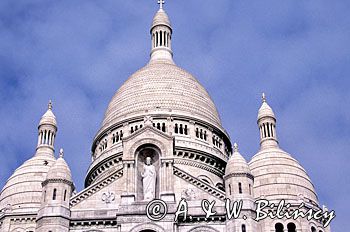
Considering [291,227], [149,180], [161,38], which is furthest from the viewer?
[161,38]

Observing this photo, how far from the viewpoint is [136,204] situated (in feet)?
133

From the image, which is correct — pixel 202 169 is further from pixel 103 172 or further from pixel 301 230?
pixel 301 230

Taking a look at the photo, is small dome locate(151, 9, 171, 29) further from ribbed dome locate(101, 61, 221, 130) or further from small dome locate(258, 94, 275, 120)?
small dome locate(258, 94, 275, 120)

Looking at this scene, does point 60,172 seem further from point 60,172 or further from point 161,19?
point 161,19

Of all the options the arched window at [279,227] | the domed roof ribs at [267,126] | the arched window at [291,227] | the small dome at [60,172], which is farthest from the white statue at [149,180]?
the domed roof ribs at [267,126]

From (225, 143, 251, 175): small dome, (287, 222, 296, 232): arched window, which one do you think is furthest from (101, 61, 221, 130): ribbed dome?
(287, 222, 296, 232): arched window

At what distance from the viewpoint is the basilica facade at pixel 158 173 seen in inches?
1588

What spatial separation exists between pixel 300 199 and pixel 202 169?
386 inches

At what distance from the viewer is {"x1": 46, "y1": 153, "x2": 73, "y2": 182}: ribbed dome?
4203 centimetres

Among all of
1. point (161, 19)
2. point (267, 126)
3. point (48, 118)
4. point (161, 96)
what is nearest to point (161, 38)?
point (161, 19)

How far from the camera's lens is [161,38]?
6856cm

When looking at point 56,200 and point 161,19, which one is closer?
point 56,200

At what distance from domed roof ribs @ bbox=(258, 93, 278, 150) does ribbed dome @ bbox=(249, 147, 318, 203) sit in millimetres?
3097

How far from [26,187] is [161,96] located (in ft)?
46.9
